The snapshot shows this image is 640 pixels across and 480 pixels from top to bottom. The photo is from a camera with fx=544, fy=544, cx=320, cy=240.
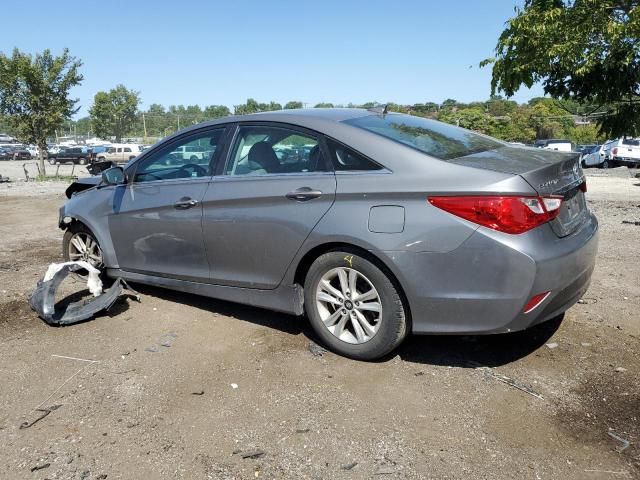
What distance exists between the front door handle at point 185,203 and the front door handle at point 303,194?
2.99ft

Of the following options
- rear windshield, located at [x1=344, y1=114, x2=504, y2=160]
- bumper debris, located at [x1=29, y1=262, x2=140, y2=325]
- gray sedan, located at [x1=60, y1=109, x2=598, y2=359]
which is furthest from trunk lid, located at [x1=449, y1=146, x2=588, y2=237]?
bumper debris, located at [x1=29, y1=262, x2=140, y2=325]

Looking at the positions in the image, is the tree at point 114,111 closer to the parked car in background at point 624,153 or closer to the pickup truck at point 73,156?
the pickup truck at point 73,156

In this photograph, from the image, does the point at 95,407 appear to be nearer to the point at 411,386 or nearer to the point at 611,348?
the point at 411,386

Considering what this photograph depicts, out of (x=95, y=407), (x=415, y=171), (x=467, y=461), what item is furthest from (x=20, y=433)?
(x=415, y=171)

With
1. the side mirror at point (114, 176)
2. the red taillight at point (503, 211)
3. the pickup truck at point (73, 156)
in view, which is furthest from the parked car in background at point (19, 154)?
the red taillight at point (503, 211)

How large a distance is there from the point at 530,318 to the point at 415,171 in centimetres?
107

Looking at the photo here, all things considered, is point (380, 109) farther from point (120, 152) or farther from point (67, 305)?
point (120, 152)

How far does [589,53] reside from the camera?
957 centimetres

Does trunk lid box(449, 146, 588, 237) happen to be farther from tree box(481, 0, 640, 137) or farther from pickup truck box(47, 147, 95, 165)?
pickup truck box(47, 147, 95, 165)

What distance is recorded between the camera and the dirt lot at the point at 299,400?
258 cm

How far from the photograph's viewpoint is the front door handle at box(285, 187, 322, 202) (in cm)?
354

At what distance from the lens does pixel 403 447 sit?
2.68m

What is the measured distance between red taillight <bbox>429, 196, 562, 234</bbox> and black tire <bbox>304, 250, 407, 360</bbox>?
616 mm

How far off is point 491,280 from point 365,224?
799 mm
